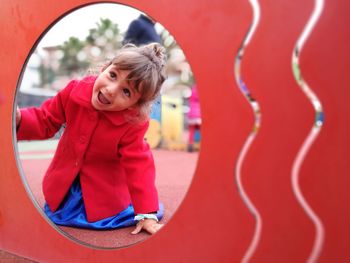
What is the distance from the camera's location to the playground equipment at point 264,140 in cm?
44

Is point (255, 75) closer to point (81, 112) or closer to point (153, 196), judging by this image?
point (153, 196)

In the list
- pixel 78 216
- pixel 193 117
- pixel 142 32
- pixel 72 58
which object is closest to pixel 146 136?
pixel 193 117

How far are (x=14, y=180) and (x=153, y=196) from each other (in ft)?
0.99

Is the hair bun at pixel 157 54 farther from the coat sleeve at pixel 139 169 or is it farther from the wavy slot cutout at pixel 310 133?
the wavy slot cutout at pixel 310 133

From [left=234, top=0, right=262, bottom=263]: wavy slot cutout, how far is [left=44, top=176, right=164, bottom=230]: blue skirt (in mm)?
486

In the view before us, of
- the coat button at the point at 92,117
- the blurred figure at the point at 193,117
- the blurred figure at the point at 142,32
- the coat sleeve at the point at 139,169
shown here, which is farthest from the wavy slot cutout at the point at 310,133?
the blurred figure at the point at 193,117

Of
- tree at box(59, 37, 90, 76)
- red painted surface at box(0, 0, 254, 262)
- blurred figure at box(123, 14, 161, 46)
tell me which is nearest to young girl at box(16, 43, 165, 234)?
red painted surface at box(0, 0, 254, 262)

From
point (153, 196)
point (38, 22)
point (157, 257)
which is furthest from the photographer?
point (153, 196)

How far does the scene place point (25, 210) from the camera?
0.79 metres

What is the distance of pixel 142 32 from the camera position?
2.13 m

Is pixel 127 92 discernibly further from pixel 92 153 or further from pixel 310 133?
pixel 310 133

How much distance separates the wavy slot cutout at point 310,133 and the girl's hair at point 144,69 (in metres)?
0.48

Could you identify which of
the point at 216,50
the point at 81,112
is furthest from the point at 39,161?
the point at 216,50

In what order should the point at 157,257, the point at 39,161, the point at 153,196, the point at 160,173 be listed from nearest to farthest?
the point at 157,257 → the point at 153,196 → the point at 160,173 → the point at 39,161
